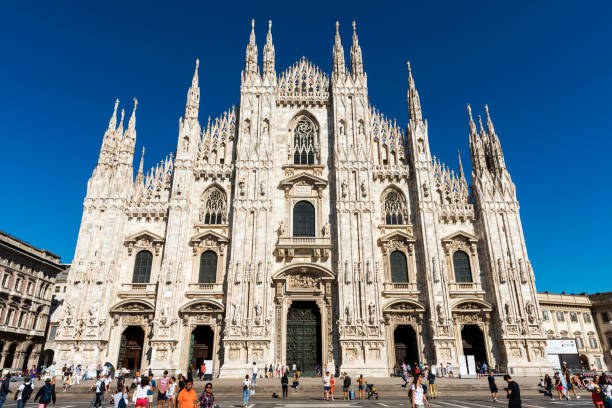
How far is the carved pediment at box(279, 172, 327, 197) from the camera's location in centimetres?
3216

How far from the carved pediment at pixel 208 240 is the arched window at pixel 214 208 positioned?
1.42m

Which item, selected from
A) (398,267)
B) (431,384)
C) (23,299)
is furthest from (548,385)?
(23,299)

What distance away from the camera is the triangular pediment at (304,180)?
1266 inches

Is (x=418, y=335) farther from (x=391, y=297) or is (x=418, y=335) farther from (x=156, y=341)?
(x=156, y=341)

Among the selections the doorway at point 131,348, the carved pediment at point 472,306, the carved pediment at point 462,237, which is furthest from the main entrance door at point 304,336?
the carved pediment at point 462,237

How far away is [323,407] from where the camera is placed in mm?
16203

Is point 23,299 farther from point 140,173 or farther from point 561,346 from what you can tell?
point 561,346

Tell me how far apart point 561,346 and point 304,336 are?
1694 centimetres

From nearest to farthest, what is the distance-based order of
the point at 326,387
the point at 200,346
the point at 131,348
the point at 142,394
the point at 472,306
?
the point at 142,394 < the point at 326,387 < the point at 131,348 < the point at 200,346 < the point at 472,306

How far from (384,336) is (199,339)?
1283 cm

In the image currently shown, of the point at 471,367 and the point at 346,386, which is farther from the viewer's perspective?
the point at 471,367

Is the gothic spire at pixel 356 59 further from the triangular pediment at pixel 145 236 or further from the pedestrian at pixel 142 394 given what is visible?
the pedestrian at pixel 142 394

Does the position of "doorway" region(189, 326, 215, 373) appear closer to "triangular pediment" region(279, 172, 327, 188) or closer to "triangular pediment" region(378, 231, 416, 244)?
"triangular pediment" region(279, 172, 327, 188)

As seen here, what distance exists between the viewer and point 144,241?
30.3 meters
